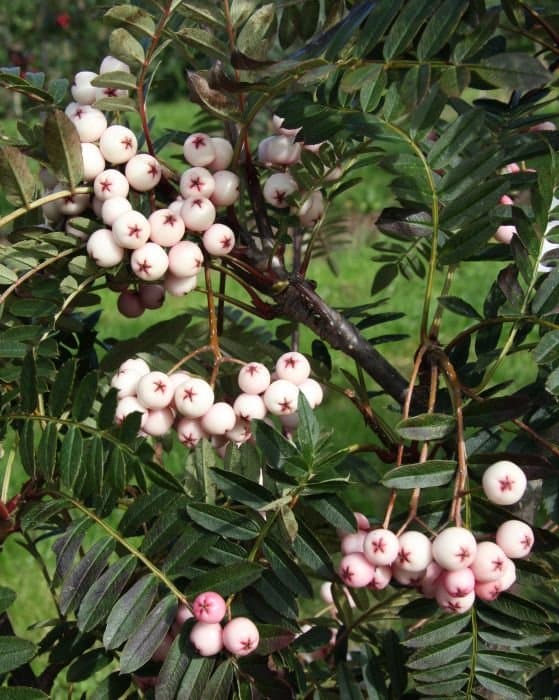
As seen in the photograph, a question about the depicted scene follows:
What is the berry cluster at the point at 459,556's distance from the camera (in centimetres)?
58

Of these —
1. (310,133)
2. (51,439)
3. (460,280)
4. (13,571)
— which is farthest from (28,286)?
(460,280)

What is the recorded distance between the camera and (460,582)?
59 centimetres

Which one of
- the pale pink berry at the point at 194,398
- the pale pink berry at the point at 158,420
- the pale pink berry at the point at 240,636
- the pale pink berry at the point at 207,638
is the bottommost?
the pale pink berry at the point at 207,638

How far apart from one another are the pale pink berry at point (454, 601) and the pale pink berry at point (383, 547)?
1.6 inches

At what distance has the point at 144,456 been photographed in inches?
25.1

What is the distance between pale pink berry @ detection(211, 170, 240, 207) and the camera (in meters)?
0.68

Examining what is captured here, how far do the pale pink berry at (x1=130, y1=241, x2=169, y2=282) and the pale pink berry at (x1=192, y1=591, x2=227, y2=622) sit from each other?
0.73ft

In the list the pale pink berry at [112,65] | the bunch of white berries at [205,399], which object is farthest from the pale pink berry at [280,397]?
the pale pink berry at [112,65]

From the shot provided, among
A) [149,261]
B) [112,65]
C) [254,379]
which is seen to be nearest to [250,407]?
[254,379]

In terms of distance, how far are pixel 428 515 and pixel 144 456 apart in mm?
194

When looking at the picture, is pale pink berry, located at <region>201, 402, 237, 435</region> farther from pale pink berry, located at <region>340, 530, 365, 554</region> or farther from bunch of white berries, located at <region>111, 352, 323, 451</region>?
pale pink berry, located at <region>340, 530, 365, 554</region>

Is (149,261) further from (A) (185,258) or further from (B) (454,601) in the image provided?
(B) (454,601)

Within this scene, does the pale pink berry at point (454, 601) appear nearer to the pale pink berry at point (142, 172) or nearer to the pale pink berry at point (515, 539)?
the pale pink berry at point (515, 539)

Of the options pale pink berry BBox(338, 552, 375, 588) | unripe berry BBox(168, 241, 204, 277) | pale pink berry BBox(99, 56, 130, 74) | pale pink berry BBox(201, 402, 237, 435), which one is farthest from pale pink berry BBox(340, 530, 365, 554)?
pale pink berry BBox(99, 56, 130, 74)
